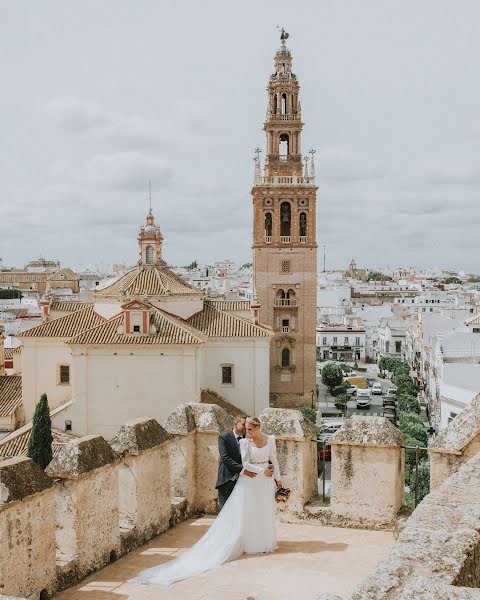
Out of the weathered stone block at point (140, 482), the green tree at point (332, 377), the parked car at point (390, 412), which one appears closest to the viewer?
the weathered stone block at point (140, 482)

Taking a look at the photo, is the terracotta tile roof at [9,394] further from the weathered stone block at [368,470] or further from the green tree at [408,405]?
the weathered stone block at [368,470]

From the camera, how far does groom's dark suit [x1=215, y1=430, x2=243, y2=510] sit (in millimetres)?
6508

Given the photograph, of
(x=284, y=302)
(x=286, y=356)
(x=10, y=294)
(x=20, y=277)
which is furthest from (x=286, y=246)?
(x=20, y=277)

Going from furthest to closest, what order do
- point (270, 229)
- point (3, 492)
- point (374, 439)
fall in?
point (270, 229) → point (374, 439) → point (3, 492)

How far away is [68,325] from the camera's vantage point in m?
29.9

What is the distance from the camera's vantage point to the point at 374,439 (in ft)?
23.8

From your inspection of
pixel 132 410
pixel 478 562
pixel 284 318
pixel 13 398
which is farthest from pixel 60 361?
pixel 478 562

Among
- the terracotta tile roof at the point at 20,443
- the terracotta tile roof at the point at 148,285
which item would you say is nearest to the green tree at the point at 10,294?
the terracotta tile roof at the point at 148,285

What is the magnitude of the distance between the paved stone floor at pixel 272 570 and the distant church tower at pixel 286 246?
132 feet

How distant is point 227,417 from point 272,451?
1608mm

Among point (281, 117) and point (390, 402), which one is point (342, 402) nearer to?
point (390, 402)

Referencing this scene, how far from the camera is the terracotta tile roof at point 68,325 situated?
2947 cm

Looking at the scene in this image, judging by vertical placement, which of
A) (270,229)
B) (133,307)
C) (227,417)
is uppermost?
(270,229)

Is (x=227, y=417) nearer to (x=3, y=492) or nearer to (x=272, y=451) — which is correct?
(x=272, y=451)
